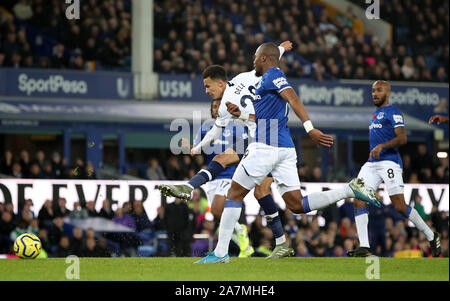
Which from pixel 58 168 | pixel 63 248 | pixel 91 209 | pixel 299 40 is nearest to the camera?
pixel 63 248

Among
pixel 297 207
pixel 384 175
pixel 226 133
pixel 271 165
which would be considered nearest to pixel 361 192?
pixel 297 207

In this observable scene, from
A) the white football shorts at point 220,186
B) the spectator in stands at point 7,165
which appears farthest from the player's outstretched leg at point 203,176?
the spectator in stands at point 7,165

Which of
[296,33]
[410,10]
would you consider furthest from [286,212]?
[410,10]

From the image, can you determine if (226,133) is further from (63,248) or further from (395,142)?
(63,248)

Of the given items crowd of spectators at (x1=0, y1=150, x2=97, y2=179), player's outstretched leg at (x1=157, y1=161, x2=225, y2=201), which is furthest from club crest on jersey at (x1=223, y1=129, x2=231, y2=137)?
crowd of spectators at (x1=0, y1=150, x2=97, y2=179)

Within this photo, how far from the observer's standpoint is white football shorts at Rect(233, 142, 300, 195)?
8219mm

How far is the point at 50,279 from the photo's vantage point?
707cm

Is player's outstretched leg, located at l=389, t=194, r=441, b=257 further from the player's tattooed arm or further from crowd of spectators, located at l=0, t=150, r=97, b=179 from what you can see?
crowd of spectators, located at l=0, t=150, r=97, b=179

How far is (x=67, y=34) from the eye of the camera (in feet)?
70.9

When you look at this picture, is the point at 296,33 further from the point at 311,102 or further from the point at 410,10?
the point at 410,10

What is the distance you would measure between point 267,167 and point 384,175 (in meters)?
2.19

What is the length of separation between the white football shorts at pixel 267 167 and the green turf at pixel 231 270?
0.83 m

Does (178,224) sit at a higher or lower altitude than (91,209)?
lower

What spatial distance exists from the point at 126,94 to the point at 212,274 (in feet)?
46.8
